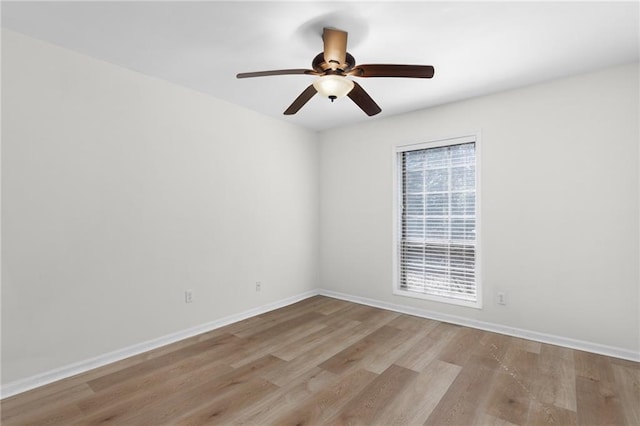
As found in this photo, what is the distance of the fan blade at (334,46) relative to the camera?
2018 mm

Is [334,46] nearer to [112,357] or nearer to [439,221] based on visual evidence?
[439,221]

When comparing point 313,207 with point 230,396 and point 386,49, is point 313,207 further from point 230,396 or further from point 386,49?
point 230,396

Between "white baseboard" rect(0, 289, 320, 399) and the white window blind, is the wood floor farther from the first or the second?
the white window blind

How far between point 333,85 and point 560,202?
2.43 metres

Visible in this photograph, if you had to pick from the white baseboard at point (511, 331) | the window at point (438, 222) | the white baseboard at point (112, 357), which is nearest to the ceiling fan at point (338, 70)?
the window at point (438, 222)

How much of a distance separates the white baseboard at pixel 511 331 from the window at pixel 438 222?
7.5 inches

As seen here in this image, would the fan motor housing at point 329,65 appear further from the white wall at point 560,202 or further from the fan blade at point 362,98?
the white wall at point 560,202

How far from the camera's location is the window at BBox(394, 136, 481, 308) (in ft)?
11.6

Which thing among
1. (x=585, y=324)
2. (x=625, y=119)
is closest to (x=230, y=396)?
(x=585, y=324)

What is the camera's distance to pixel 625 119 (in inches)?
105

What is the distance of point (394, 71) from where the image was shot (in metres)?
2.03

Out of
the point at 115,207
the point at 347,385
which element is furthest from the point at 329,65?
the point at 347,385

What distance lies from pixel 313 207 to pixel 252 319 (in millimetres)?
1851

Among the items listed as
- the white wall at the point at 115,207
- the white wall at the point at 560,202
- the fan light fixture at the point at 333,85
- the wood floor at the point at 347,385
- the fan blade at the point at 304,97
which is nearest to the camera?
the wood floor at the point at 347,385
